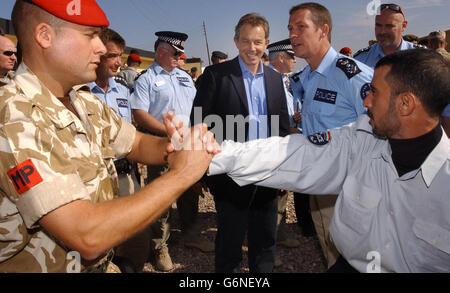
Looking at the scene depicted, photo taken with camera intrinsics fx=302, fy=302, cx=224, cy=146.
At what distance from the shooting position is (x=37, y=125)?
1317mm

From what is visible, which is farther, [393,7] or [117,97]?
[393,7]

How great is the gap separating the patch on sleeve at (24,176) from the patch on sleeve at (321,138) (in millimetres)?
1644

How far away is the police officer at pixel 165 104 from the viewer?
3.82 m

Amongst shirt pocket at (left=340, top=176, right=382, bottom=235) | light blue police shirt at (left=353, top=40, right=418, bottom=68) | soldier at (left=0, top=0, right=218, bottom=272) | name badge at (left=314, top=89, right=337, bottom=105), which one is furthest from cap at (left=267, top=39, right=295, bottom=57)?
soldier at (left=0, top=0, right=218, bottom=272)

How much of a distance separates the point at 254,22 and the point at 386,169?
6.86ft

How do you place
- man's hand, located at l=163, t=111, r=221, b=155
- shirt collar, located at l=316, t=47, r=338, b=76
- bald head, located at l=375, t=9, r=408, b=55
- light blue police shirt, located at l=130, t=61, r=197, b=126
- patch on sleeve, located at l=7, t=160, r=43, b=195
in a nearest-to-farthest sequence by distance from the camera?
patch on sleeve, located at l=7, t=160, r=43, b=195 < man's hand, located at l=163, t=111, r=221, b=155 < shirt collar, located at l=316, t=47, r=338, b=76 < light blue police shirt, located at l=130, t=61, r=197, b=126 < bald head, located at l=375, t=9, r=408, b=55

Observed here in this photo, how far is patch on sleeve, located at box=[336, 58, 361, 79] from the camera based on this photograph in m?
2.73

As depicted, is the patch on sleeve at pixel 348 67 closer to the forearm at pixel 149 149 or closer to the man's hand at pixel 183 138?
the man's hand at pixel 183 138

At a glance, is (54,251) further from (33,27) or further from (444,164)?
(444,164)

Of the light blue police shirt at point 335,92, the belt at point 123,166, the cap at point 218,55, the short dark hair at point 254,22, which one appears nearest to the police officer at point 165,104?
the belt at point 123,166

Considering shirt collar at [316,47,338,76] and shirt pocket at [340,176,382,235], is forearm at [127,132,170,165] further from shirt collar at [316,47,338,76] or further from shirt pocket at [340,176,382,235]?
shirt collar at [316,47,338,76]

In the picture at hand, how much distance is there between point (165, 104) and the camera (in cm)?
431

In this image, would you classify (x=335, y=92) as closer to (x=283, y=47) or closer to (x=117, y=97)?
(x=117, y=97)

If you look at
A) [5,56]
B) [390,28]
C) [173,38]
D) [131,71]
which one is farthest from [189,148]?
[131,71]
